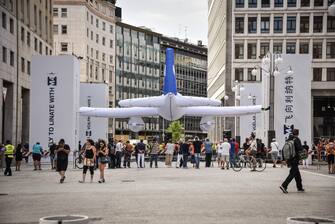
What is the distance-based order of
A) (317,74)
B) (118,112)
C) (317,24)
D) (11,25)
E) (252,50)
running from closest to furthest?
(11,25), (118,112), (317,74), (317,24), (252,50)

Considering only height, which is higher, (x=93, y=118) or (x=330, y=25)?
(x=330, y=25)

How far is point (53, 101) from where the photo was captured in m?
39.0

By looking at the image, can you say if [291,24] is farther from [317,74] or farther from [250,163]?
[250,163]

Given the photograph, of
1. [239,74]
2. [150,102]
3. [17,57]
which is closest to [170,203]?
[150,102]

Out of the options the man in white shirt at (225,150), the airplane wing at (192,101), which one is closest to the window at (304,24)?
the airplane wing at (192,101)

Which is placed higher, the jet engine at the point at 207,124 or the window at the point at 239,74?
the window at the point at 239,74

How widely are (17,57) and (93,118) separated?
27.3 ft

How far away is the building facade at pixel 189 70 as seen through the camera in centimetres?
13462

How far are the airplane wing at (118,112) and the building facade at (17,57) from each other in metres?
6.02

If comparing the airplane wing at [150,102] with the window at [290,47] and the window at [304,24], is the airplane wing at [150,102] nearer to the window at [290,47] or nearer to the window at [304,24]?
the window at [290,47]

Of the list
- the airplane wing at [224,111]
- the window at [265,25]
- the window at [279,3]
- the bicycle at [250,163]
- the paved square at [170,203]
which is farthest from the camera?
the window at [265,25]

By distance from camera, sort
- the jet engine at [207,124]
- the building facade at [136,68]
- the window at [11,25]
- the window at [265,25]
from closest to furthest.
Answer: the window at [11,25]
the jet engine at [207,124]
the window at [265,25]
the building facade at [136,68]

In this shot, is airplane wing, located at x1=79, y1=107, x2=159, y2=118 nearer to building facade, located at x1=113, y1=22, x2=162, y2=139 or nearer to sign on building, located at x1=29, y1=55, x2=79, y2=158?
sign on building, located at x1=29, y1=55, x2=79, y2=158

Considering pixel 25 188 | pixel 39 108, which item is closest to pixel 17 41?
pixel 39 108
